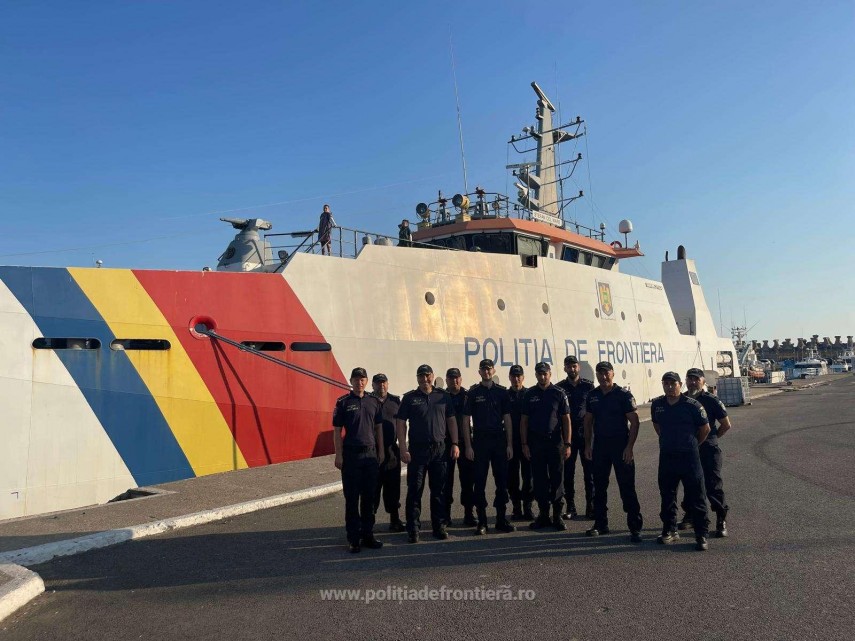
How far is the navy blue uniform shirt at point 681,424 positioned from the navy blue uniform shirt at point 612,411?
0.92 ft

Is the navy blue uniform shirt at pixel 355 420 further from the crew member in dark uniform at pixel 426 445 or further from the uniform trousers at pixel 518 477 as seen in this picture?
the uniform trousers at pixel 518 477

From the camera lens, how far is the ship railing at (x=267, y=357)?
7.69m

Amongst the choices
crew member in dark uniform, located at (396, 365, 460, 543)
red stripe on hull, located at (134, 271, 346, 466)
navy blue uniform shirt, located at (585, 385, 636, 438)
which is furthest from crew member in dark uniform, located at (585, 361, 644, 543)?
red stripe on hull, located at (134, 271, 346, 466)

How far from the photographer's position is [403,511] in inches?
253

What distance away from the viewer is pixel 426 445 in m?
5.31

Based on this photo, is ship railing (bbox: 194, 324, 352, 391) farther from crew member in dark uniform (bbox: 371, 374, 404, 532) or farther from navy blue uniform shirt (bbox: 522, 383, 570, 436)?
navy blue uniform shirt (bbox: 522, 383, 570, 436)

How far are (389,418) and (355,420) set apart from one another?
810mm

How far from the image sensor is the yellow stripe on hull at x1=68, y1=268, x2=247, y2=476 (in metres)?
7.05

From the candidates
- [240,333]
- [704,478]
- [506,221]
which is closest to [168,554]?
[240,333]

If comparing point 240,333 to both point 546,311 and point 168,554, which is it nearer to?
point 168,554

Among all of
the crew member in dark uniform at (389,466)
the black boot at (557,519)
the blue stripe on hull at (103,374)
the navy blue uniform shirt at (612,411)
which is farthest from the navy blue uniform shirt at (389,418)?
the blue stripe on hull at (103,374)

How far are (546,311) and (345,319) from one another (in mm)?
5502

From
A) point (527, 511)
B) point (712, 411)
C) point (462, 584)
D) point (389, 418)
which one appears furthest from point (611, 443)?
point (389, 418)

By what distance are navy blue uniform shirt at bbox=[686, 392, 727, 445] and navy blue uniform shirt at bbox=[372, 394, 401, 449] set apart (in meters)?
2.84
